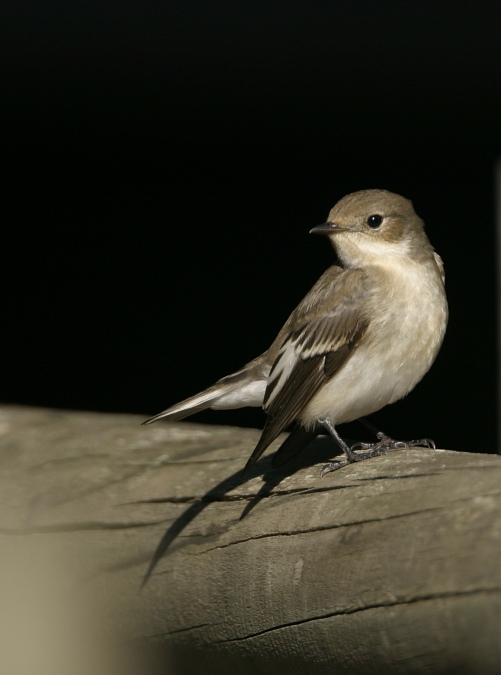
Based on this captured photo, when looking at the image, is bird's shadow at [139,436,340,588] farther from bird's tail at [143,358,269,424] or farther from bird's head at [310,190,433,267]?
bird's head at [310,190,433,267]

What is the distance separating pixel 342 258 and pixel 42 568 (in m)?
1.90

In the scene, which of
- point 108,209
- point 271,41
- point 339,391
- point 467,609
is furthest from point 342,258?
point 108,209

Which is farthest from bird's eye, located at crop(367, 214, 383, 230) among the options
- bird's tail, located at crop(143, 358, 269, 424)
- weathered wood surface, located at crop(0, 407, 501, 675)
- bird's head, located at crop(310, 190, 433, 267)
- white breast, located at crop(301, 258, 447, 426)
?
weathered wood surface, located at crop(0, 407, 501, 675)

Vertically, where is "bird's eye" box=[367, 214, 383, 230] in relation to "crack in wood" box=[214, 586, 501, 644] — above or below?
above

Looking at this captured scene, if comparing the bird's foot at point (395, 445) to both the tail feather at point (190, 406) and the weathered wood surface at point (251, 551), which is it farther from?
the tail feather at point (190, 406)

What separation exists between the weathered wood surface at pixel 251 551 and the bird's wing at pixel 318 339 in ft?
0.98

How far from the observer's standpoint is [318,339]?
377 cm

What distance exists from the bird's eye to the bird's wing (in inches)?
9.0

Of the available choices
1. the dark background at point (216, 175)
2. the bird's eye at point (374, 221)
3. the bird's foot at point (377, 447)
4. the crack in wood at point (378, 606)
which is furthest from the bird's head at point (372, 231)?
the crack in wood at point (378, 606)

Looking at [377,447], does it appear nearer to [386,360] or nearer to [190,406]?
[386,360]

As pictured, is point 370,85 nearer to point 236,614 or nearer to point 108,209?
point 108,209

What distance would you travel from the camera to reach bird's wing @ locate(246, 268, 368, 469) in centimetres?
362

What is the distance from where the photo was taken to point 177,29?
516 centimetres

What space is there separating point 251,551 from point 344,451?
3.00 feet
